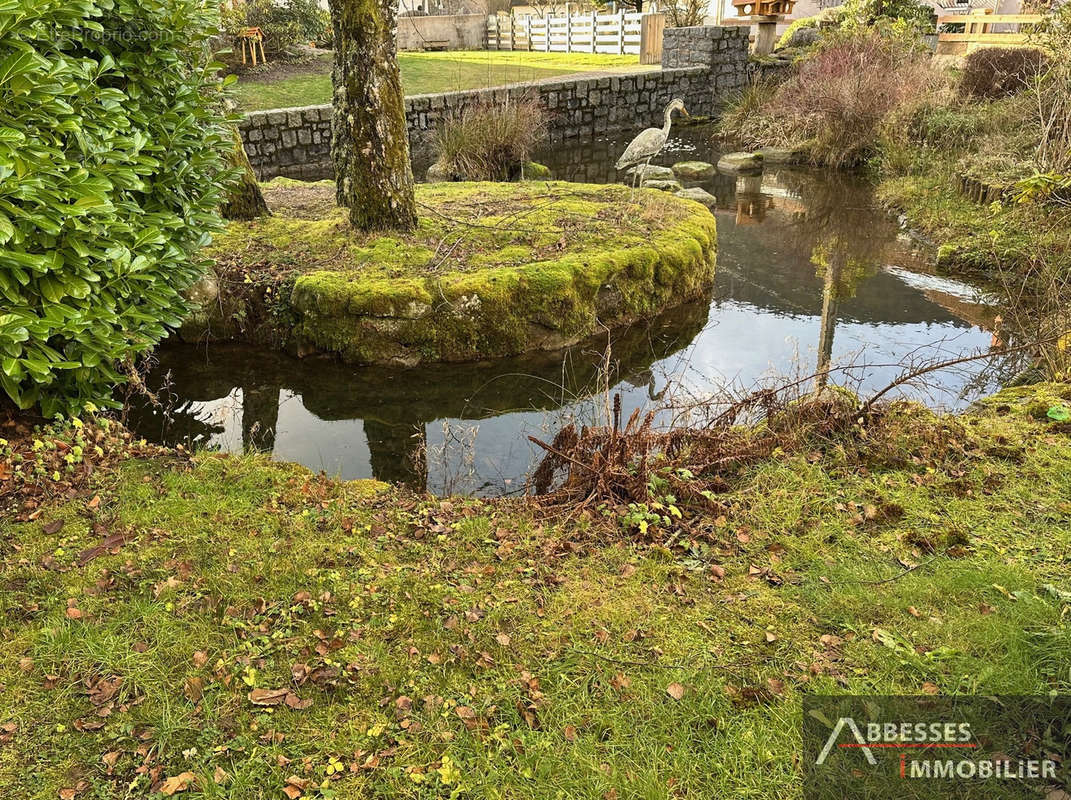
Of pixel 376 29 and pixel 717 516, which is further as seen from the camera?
pixel 376 29

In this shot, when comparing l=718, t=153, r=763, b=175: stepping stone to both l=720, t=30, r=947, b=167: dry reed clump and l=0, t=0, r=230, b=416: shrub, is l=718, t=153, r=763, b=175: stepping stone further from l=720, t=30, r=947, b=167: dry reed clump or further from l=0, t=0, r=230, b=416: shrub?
l=0, t=0, r=230, b=416: shrub

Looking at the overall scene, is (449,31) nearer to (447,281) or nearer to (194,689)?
(447,281)

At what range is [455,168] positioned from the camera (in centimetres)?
1195

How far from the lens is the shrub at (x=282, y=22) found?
18.8m

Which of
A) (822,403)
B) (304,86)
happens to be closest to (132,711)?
(822,403)

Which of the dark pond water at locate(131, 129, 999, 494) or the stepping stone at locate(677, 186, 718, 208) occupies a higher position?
the stepping stone at locate(677, 186, 718, 208)

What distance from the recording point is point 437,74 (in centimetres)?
1912

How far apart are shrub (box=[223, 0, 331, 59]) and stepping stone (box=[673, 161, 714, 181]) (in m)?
11.6

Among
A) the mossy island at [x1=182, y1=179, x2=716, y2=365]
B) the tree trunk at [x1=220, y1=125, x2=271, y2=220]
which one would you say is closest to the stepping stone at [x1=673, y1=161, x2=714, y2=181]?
the mossy island at [x1=182, y1=179, x2=716, y2=365]

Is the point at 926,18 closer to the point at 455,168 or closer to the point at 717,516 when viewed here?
the point at 455,168

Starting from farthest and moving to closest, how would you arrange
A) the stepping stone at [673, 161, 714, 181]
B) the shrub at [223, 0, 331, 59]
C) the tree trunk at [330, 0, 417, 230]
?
the shrub at [223, 0, 331, 59] → the stepping stone at [673, 161, 714, 181] → the tree trunk at [330, 0, 417, 230]

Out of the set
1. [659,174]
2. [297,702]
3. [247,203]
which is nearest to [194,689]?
[297,702]

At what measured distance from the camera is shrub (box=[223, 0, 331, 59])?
61.7 ft

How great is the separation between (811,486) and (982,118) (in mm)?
10395
